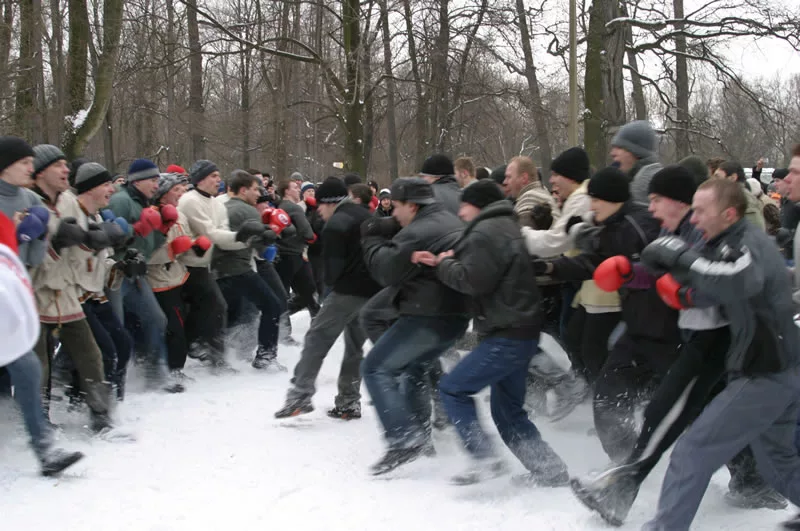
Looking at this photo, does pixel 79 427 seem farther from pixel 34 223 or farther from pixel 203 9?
pixel 203 9

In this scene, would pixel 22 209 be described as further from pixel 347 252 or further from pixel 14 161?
pixel 347 252

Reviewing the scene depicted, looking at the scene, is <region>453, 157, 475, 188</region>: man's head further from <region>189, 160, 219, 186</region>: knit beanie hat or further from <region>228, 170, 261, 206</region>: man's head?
<region>189, 160, 219, 186</region>: knit beanie hat

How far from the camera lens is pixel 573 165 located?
5.53 metres

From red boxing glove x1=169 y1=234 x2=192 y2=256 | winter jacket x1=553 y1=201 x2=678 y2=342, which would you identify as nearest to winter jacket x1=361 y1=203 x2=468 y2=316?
winter jacket x1=553 y1=201 x2=678 y2=342

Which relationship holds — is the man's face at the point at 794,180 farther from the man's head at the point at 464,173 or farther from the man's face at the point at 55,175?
the man's face at the point at 55,175

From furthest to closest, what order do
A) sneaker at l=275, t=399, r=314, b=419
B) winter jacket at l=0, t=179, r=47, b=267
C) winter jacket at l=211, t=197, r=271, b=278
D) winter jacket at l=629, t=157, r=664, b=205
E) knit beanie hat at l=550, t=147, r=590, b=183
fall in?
winter jacket at l=211, t=197, r=271, b=278
sneaker at l=275, t=399, r=314, b=419
knit beanie hat at l=550, t=147, r=590, b=183
winter jacket at l=629, t=157, r=664, b=205
winter jacket at l=0, t=179, r=47, b=267

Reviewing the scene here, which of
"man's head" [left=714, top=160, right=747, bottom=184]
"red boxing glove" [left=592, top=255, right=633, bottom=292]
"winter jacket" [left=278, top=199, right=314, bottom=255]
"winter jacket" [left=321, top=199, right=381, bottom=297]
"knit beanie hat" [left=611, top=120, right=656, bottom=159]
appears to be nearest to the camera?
"red boxing glove" [left=592, top=255, right=633, bottom=292]

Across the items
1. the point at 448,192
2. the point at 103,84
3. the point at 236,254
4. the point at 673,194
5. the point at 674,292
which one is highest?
the point at 103,84

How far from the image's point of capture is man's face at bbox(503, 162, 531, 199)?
20.1 feet

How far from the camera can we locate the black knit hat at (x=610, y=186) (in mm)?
4461

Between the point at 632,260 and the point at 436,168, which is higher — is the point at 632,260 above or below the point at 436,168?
below

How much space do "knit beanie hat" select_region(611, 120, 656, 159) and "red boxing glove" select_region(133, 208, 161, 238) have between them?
352cm

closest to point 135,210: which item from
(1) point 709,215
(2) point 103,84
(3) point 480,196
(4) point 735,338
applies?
(3) point 480,196

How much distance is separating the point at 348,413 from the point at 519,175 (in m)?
2.26
